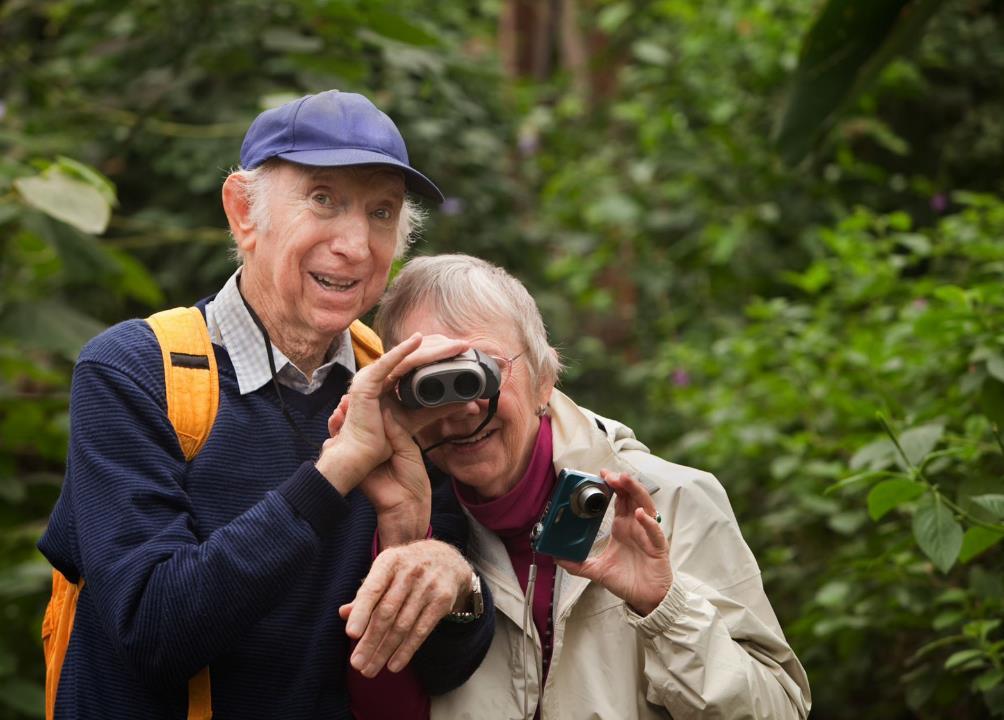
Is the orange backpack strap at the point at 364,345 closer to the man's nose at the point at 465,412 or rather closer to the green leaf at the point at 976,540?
the man's nose at the point at 465,412

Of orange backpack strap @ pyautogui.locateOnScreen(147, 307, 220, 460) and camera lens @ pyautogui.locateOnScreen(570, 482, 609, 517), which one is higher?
orange backpack strap @ pyautogui.locateOnScreen(147, 307, 220, 460)

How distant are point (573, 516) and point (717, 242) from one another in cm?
368

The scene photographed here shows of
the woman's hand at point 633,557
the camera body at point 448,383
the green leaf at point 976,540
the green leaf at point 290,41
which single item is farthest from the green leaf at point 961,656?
the green leaf at point 290,41

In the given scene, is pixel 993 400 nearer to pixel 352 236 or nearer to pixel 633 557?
pixel 633 557

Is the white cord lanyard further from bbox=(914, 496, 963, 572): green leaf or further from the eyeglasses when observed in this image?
bbox=(914, 496, 963, 572): green leaf

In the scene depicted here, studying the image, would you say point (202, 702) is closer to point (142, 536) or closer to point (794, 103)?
point (142, 536)

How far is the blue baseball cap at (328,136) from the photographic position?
1.93 meters

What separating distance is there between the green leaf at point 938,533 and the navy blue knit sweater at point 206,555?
0.93 metres

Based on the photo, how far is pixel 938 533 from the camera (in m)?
2.33

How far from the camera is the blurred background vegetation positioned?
291 cm

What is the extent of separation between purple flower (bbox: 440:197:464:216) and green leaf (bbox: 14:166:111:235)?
216cm

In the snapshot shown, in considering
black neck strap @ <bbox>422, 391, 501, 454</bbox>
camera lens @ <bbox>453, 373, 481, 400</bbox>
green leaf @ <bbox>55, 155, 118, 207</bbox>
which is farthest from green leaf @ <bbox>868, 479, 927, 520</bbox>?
green leaf @ <bbox>55, 155, 118, 207</bbox>

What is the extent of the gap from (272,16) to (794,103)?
204cm

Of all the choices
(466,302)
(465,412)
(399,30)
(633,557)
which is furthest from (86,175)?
(633,557)
